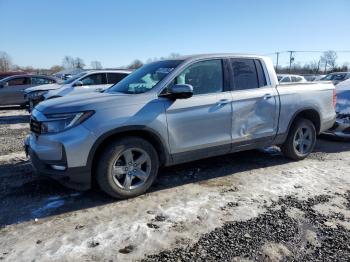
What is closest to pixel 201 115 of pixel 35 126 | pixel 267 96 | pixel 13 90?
pixel 267 96

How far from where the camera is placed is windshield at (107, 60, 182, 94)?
5051mm

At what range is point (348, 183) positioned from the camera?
5.41 m

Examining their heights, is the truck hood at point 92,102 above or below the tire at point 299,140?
above

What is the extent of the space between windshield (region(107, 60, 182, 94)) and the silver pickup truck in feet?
0.07

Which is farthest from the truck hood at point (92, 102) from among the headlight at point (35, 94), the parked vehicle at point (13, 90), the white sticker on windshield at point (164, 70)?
the parked vehicle at point (13, 90)

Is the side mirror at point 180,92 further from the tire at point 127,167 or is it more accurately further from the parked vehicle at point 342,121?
the parked vehicle at point 342,121

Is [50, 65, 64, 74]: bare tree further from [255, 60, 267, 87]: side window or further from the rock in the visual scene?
the rock

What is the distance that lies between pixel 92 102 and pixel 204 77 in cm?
174

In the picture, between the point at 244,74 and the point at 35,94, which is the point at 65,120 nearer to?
the point at 244,74

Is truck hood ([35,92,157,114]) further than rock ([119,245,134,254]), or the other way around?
truck hood ([35,92,157,114])

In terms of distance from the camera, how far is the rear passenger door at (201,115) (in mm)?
4914

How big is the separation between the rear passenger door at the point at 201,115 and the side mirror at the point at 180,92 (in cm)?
8

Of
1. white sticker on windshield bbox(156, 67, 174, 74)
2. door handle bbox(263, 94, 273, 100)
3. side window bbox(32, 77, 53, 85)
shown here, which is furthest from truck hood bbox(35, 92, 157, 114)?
side window bbox(32, 77, 53, 85)

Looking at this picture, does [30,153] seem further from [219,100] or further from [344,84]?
[344,84]
